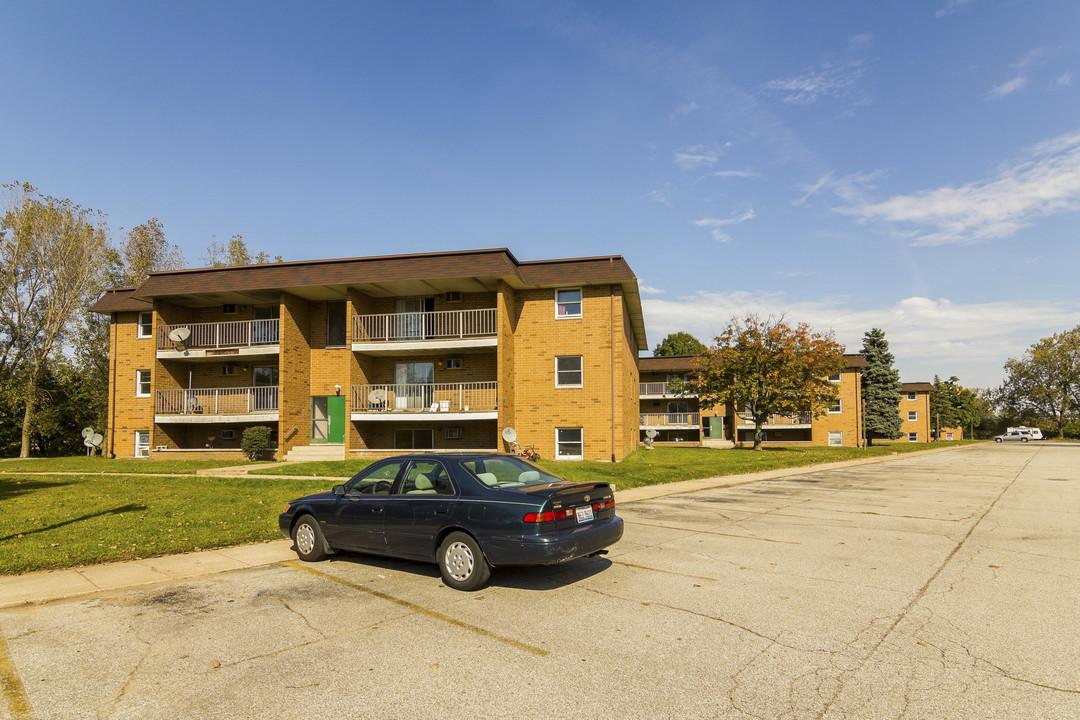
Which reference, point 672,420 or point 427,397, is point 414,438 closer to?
point 427,397

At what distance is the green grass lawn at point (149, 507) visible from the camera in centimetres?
836

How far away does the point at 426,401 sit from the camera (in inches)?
968

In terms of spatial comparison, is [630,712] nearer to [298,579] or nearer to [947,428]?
[298,579]

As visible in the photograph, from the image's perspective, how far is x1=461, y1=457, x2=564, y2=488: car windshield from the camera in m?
6.76

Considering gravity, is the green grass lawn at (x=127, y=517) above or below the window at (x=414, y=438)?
below

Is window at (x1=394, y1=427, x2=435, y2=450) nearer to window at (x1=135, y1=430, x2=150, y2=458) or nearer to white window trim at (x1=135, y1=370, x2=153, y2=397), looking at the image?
window at (x1=135, y1=430, x2=150, y2=458)

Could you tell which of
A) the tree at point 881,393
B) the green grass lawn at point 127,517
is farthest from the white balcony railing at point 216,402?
the tree at point 881,393

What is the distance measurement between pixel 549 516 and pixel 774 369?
29855 millimetres

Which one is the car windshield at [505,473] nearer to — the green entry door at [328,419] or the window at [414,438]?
the window at [414,438]

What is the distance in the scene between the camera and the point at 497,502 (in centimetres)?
623

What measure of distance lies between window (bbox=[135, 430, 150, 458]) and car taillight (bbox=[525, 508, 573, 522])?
88.9ft

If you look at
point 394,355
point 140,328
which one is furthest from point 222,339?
point 394,355

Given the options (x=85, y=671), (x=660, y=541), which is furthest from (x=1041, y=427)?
(x=85, y=671)

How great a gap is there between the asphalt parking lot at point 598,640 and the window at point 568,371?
14757 mm
